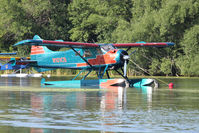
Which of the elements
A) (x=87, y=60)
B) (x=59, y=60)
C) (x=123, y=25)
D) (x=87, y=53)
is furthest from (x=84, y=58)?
(x=123, y=25)

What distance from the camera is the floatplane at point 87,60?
2441cm

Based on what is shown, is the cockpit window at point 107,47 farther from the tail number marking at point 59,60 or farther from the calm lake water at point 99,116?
the calm lake water at point 99,116

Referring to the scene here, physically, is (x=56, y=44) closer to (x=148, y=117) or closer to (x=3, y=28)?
(x=148, y=117)

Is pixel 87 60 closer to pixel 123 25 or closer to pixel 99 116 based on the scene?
pixel 99 116

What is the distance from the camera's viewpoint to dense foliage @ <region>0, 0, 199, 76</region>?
40.2m

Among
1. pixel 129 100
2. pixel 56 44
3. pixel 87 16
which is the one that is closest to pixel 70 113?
pixel 129 100

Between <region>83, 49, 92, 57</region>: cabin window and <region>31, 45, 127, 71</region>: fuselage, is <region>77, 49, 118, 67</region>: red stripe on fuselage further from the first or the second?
<region>83, 49, 92, 57</region>: cabin window

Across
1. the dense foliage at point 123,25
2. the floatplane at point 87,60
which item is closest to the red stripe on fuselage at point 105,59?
the floatplane at point 87,60

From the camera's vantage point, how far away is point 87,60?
1049 inches

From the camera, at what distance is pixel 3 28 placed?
58281 millimetres

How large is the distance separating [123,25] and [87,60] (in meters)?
18.4

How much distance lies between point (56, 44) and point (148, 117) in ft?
48.1

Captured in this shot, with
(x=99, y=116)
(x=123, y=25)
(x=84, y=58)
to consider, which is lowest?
(x=99, y=116)

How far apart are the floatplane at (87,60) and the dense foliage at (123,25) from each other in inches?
388
